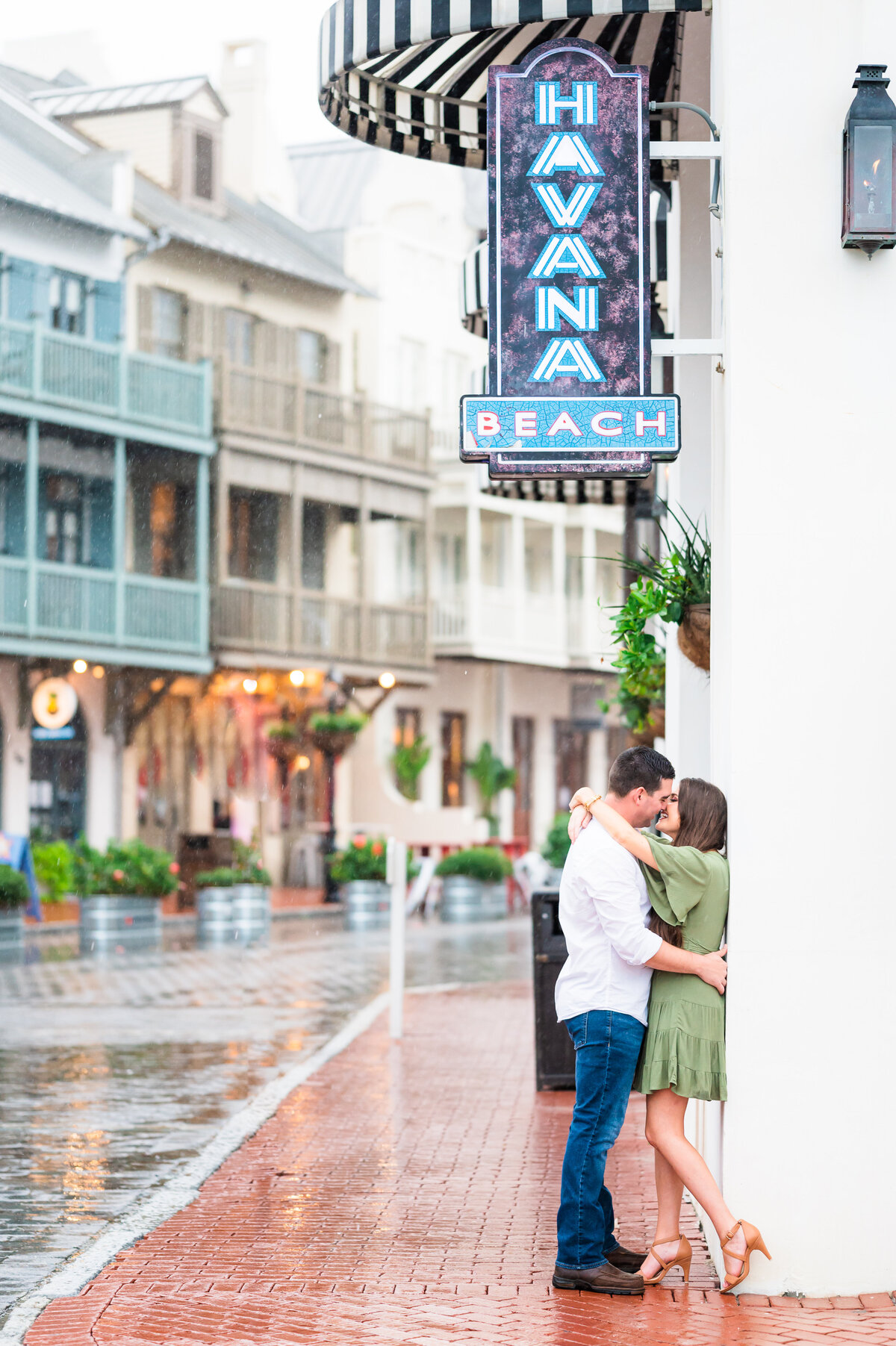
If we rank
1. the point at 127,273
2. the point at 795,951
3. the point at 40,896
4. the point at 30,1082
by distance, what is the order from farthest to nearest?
the point at 127,273, the point at 40,896, the point at 30,1082, the point at 795,951

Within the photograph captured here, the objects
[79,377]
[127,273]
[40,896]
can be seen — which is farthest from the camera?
[127,273]

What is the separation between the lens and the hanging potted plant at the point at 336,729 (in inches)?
1188

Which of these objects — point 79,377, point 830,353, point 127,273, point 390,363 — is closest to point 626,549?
point 830,353

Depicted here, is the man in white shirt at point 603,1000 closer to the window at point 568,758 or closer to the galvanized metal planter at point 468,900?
the galvanized metal planter at point 468,900

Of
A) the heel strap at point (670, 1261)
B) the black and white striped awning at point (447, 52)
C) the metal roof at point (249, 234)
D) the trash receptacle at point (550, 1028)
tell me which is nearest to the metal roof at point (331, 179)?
the metal roof at point (249, 234)

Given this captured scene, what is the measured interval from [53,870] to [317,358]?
1304 cm

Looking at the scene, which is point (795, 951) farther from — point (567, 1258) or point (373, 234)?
point (373, 234)

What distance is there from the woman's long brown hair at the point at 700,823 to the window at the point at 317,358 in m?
29.1

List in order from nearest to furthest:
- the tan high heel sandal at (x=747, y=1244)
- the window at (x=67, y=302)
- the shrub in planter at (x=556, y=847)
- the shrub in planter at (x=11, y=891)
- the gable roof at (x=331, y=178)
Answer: the tan high heel sandal at (x=747, y=1244), the shrub in planter at (x=11, y=891), the shrub in planter at (x=556, y=847), the window at (x=67, y=302), the gable roof at (x=331, y=178)

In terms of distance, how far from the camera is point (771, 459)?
19.2 feet

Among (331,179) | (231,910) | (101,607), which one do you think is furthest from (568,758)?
(231,910)

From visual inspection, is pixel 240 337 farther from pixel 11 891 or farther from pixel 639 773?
pixel 639 773

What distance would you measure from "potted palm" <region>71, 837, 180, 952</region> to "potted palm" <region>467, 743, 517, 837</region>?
1762cm

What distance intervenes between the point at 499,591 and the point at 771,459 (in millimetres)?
32687
